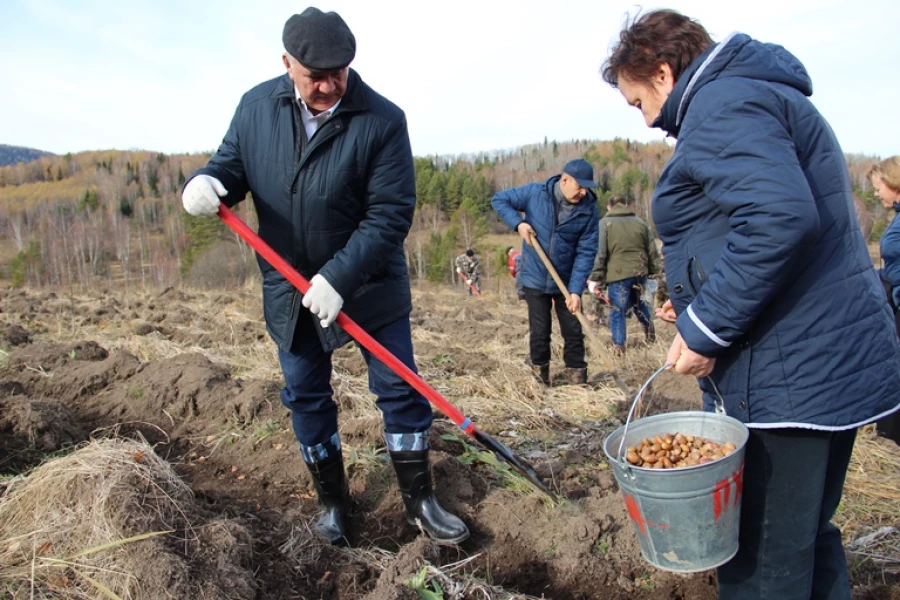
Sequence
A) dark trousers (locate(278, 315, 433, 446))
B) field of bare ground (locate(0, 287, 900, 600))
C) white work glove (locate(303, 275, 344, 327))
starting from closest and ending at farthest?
field of bare ground (locate(0, 287, 900, 600)) < white work glove (locate(303, 275, 344, 327)) < dark trousers (locate(278, 315, 433, 446))

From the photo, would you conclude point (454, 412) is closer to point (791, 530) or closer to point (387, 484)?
point (387, 484)

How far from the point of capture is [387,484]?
3408 mm

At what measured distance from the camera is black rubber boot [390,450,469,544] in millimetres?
2889

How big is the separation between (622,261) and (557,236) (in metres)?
2.11

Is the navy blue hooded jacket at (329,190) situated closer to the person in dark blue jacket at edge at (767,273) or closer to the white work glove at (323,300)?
the white work glove at (323,300)

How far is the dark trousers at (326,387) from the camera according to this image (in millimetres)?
2814

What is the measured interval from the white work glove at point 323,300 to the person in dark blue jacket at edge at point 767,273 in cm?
123

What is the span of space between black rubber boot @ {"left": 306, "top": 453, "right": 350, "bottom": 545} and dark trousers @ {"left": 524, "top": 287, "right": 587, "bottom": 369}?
289 centimetres

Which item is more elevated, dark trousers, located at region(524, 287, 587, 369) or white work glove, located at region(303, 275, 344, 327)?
white work glove, located at region(303, 275, 344, 327)

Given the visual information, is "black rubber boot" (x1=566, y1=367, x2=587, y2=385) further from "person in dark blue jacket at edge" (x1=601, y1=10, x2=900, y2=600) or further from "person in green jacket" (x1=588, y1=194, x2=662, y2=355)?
"person in dark blue jacket at edge" (x1=601, y1=10, x2=900, y2=600)

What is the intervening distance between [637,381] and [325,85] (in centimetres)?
461

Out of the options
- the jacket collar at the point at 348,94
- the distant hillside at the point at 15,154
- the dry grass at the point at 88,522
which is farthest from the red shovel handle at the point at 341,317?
the distant hillside at the point at 15,154

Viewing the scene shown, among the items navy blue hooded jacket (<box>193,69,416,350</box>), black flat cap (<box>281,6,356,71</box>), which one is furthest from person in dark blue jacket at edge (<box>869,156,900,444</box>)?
black flat cap (<box>281,6,356,71</box>)

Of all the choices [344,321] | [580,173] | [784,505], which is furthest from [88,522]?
[580,173]
